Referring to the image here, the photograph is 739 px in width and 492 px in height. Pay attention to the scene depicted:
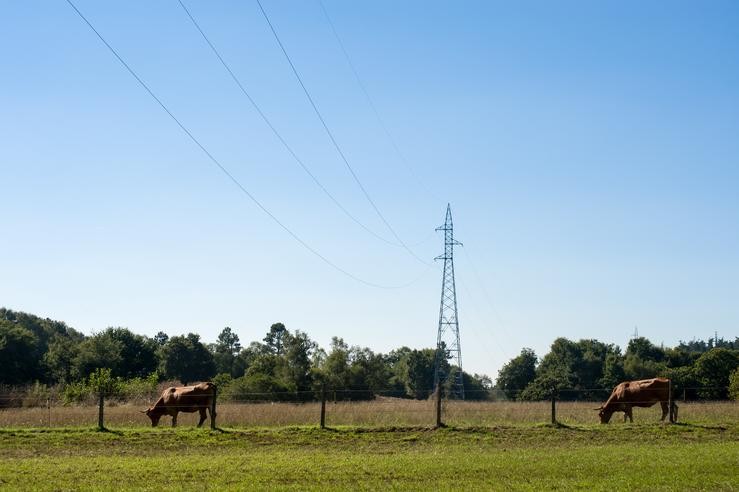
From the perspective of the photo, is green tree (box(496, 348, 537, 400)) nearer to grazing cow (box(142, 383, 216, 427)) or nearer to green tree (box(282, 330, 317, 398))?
green tree (box(282, 330, 317, 398))

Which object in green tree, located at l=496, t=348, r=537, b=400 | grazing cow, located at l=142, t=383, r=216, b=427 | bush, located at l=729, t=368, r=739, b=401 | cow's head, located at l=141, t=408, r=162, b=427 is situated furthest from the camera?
green tree, located at l=496, t=348, r=537, b=400

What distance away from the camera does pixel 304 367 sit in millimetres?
67188

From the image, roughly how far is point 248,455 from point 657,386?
62.7 feet

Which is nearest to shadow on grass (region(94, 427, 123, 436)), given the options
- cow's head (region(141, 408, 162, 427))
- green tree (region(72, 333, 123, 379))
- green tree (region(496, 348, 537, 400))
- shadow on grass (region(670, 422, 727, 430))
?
cow's head (region(141, 408, 162, 427))

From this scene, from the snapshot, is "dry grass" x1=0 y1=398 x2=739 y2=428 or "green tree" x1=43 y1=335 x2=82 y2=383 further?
"green tree" x1=43 y1=335 x2=82 y2=383

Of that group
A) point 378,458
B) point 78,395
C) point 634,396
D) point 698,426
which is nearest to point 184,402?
point 78,395

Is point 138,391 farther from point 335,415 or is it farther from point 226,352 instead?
point 226,352

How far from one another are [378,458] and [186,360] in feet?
245

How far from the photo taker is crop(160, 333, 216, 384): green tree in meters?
91.4

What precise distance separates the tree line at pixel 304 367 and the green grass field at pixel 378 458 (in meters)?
14.5

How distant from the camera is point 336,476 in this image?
705 inches

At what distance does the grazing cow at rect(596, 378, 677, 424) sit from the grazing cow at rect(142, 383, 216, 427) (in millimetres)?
16162

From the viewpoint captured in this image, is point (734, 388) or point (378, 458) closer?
point (378, 458)

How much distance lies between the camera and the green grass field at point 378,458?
17.0 metres
